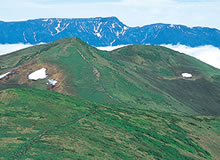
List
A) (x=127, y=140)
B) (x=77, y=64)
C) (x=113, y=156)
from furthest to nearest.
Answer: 1. (x=77, y=64)
2. (x=127, y=140)
3. (x=113, y=156)

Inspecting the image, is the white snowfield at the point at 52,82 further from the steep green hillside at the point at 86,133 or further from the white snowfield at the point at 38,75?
the steep green hillside at the point at 86,133

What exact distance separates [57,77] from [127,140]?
4280 inches

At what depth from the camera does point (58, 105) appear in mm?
94938

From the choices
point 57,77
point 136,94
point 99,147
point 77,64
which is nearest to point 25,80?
point 57,77

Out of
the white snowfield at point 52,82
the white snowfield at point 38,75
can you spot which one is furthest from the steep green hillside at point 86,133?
the white snowfield at point 38,75

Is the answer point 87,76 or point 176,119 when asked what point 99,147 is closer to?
point 176,119

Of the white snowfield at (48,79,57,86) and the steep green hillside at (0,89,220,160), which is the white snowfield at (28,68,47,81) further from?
the steep green hillside at (0,89,220,160)

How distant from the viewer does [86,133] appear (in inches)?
2928

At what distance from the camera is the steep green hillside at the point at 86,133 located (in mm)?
58862

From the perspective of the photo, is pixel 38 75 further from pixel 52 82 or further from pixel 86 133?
Result: pixel 86 133

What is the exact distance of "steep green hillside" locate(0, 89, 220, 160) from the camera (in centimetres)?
5886

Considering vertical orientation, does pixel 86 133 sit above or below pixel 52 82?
below

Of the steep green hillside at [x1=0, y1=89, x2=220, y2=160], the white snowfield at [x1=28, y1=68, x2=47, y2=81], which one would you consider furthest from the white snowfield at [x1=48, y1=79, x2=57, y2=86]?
the steep green hillside at [x1=0, y1=89, x2=220, y2=160]

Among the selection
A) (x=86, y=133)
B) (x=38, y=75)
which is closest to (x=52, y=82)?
(x=38, y=75)
